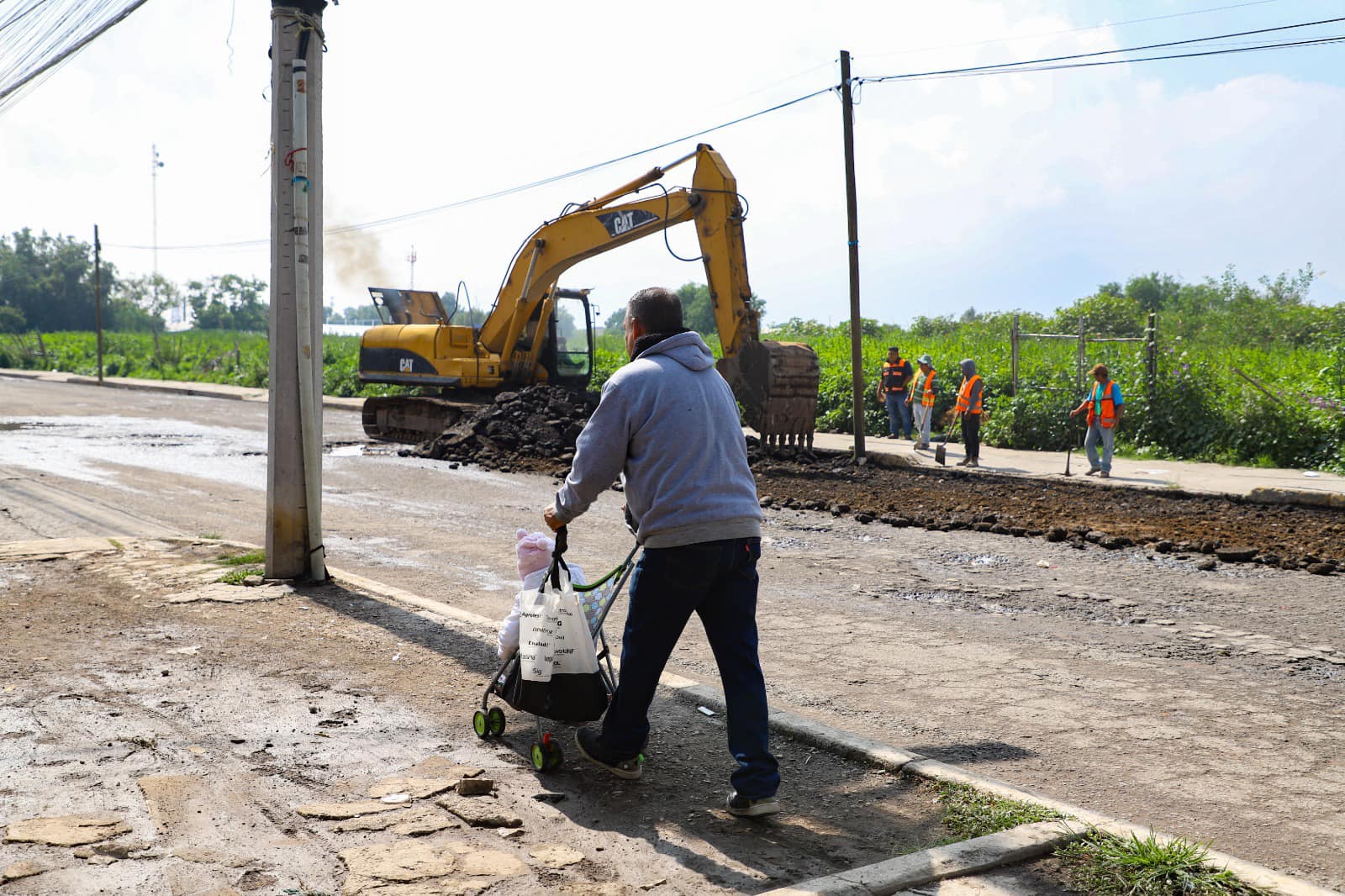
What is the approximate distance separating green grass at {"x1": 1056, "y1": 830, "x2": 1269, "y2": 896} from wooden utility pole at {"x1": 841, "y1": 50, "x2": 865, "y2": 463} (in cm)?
1441

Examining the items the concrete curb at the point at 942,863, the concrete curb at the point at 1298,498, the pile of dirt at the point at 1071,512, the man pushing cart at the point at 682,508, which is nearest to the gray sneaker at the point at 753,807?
the man pushing cart at the point at 682,508

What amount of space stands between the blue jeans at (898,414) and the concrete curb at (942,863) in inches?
714

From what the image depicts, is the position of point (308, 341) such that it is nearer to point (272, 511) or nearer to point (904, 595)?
point (272, 511)

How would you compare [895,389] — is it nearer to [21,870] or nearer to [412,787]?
[412,787]

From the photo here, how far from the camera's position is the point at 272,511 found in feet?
26.0

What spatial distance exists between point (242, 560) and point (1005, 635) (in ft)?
18.4

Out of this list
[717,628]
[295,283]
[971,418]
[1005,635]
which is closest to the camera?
[717,628]

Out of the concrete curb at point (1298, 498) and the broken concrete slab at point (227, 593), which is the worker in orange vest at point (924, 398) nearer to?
the concrete curb at point (1298, 498)

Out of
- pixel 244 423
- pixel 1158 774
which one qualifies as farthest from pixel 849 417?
pixel 1158 774

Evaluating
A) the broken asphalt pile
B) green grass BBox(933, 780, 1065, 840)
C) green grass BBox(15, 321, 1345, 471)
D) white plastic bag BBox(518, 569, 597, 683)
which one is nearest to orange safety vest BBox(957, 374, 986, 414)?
the broken asphalt pile

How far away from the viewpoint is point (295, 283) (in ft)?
25.4

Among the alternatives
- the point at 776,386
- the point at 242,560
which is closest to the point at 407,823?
the point at 242,560

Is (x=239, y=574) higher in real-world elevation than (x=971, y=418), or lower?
lower

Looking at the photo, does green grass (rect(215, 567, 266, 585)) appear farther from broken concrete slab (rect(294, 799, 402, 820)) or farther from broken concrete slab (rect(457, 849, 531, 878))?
broken concrete slab (rect(457, 849, 531, 878))
